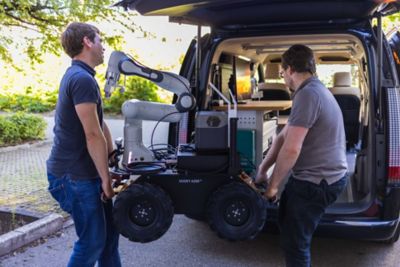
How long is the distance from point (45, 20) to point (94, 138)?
4098mm

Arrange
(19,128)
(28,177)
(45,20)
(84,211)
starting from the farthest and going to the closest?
(19,128)
(28,177)
(45,20)
(84,211)

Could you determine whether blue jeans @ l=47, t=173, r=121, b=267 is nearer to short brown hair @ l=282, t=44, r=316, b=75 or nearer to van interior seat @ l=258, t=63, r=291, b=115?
short brown hair @ l=282, t=44, r=316, b=75

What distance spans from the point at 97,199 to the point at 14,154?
6617mm

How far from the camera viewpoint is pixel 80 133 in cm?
245

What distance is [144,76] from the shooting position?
9.41 feet

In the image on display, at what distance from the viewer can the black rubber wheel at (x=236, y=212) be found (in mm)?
2578

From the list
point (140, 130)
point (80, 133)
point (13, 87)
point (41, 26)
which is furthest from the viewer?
point (13, 87)

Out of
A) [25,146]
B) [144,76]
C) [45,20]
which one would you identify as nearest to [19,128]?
[25,146]

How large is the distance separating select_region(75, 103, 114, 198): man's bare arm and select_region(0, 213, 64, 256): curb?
1.85m

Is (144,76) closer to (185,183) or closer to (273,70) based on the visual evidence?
(185,183)

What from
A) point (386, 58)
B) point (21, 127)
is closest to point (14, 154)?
point (21, 127)

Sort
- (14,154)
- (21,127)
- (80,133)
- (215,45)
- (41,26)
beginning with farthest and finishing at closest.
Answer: (21,127) < (14,154) < (41,26) < (215,45) < (80,133)

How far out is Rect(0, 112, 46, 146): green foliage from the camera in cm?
893

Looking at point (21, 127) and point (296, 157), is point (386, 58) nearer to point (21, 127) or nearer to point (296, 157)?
point (296, 157)
